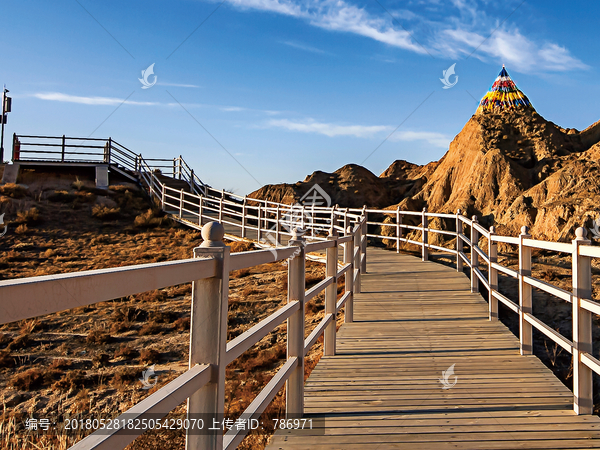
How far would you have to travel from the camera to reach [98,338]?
30.1 feet

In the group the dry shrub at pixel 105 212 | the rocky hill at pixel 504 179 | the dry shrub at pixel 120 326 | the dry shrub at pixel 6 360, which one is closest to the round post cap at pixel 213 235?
the dry shrub at pixel 6 360

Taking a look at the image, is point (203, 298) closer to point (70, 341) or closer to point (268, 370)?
point (268, 370)

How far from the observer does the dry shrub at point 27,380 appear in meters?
7.23

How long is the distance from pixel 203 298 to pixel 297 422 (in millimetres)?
2142

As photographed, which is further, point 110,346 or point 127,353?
point 110,346

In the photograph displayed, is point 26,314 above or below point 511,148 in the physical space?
below

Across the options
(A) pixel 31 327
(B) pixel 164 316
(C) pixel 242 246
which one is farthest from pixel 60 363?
(C) pixel 242 246

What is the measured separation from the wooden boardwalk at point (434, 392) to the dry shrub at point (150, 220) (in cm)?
1580

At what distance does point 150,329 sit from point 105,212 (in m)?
13.6

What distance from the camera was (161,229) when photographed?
2100 centimetres

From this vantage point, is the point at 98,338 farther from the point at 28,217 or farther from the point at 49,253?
the point at 28,217

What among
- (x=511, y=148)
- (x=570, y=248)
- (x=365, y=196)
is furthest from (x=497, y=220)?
(x=570, y=248)

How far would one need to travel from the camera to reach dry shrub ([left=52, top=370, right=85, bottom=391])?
23.4ft

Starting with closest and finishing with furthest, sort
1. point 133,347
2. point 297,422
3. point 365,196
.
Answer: point 297,422, point 133,347, point 365,196
